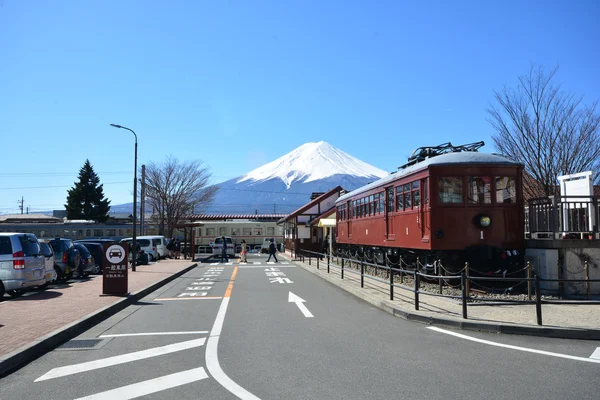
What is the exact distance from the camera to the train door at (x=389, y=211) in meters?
18.1

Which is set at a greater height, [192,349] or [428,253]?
[428,253]

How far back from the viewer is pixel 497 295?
1301cm

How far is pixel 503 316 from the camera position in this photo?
32.2 ft

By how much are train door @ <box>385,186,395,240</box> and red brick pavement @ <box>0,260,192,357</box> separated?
27.3 feet

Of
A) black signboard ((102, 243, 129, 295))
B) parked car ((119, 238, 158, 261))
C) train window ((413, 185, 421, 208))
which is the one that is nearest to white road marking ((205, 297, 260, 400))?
black signboard ((102, 243, 129, 295))

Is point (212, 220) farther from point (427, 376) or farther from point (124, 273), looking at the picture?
point (427, 376)

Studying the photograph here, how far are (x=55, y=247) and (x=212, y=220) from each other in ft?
153

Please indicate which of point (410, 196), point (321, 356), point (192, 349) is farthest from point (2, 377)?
point (410, 196)

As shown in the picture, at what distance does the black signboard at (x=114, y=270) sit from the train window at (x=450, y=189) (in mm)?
8686

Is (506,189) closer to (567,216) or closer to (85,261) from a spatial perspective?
(567,216)

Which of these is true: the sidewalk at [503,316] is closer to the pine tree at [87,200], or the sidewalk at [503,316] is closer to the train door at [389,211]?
the train door at [389,211]

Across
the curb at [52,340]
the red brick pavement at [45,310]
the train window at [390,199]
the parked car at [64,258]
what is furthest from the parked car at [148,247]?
the curb at [52,340]

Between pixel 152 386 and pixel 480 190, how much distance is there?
11.3 meters

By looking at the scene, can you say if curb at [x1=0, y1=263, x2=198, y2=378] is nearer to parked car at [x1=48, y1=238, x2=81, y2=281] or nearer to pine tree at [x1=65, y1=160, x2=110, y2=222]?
parked car at [x1=48, y1=238, x2=81, y2=281]
